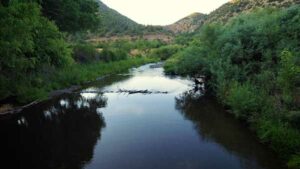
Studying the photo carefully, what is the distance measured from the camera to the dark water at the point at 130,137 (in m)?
17.6

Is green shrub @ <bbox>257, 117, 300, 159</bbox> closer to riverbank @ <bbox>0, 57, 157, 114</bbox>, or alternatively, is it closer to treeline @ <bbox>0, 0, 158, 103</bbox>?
treeline @ <bbox>0, 0, 158, 103</bbox>

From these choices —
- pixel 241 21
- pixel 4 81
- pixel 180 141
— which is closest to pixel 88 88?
pixel 4 81

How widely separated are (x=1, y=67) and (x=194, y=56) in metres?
21.2

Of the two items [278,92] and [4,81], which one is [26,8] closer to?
[4,81]

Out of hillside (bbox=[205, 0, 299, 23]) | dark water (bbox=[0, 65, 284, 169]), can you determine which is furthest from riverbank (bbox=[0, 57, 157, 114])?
hillside (bbox=[205, 0, 299, 23])

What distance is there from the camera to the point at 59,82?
1583 inches

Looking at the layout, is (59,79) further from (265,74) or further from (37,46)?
(265,74)

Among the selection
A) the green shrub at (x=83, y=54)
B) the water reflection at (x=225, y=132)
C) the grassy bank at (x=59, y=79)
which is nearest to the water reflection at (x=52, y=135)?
the grassy bank at (x=59, y=79)

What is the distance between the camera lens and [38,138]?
70.8ft

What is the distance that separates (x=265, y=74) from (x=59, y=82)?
2312 centimetres

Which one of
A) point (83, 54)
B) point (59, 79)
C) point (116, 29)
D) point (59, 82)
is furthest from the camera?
point (116, 29)

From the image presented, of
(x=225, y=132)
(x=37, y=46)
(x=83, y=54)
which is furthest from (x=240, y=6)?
(x=225, y=132)

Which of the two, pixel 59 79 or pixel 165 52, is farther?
pixel 165 52

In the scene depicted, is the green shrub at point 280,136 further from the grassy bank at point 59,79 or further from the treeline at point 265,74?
the grassy bank at point 59,79
